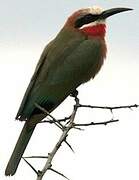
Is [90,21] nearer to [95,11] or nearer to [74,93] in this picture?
[95,11]

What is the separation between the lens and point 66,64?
500 cm

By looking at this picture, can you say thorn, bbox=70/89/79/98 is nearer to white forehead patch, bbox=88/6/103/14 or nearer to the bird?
the bird

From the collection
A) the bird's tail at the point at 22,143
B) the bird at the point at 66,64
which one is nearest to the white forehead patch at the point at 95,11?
the bird at the point at 66,64

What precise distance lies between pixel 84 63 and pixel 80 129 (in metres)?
2.58

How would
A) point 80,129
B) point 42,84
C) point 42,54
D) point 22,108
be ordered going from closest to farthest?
point 80,129
point 22,108
point 42,84
point 42,54

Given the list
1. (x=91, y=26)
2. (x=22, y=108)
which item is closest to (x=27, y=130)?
(x=22, y=108)

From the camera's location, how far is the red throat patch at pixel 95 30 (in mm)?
5301

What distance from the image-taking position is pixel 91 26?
5.32 metres

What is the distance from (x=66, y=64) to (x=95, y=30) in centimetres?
56

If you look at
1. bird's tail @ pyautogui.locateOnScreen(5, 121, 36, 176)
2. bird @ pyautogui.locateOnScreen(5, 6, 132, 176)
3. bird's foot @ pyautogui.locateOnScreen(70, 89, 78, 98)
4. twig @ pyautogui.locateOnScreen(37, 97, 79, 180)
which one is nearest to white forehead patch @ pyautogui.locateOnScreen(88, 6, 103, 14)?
bird @ pyautogui.locateOnScreen(5, 6, 132, 176)

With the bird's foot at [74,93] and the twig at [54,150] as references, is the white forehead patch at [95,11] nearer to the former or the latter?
the bird's foot at [74,93]

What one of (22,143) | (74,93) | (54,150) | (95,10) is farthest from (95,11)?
(54,150)

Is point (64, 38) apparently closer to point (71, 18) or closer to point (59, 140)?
point (71, 18)

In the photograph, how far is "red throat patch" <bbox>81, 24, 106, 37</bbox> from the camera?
5.30 meters
